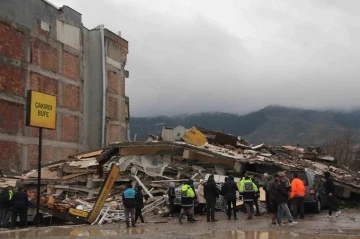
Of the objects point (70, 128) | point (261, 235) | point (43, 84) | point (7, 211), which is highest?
point (43, 84)

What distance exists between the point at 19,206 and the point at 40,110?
13.1 ft

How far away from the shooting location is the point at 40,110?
2050 cm

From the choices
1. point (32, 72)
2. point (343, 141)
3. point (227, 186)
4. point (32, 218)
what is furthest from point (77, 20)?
point (343, 141)

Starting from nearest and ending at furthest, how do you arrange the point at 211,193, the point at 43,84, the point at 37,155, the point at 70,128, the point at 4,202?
1. the point at 211,193
2. the point at 4,202
3. the point at 37,155
4. the point at 43,84
5. the point at 70,128

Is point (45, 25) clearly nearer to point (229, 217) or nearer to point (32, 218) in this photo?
point (32, 218)

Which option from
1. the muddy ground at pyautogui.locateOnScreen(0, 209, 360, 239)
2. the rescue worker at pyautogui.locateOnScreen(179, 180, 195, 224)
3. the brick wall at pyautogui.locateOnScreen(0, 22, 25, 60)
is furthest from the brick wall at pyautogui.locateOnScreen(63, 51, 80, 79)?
the rescue worker at pyautogui.locateOnScreen(179, 180, 195, 224)

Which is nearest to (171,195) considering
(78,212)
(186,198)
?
(186,198)

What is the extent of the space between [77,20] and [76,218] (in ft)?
73.4

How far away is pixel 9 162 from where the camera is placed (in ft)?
102

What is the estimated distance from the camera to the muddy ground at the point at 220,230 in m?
13.6

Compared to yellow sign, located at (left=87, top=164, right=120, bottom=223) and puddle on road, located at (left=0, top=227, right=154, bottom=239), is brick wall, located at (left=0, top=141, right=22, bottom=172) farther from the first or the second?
puddle on road, located at (left=0, top=227, right=154, bottom=239)

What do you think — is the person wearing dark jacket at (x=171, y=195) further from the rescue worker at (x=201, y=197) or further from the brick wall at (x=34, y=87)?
the brick wall at (x=34, y=87)

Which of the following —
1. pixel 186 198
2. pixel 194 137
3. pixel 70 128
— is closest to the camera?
pixel 186 198

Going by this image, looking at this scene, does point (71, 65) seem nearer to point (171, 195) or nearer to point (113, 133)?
point (113, 133)
